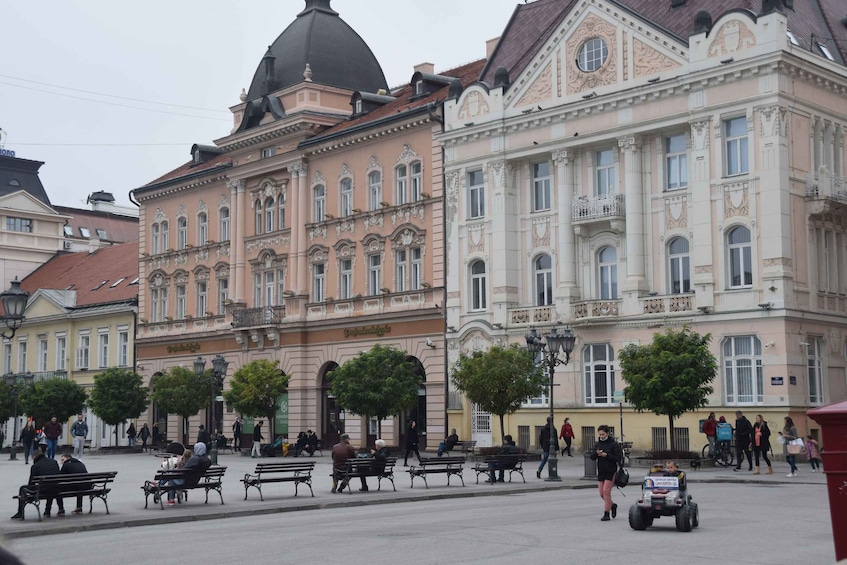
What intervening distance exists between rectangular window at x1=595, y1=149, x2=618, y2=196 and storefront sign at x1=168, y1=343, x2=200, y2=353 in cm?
2519

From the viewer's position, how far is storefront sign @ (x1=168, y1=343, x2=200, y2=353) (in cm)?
6056

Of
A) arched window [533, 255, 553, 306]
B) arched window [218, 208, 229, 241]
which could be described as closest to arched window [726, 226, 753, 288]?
arched window [533, 255, 553, 306]

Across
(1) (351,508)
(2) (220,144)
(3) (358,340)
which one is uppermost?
(2) (220,144)

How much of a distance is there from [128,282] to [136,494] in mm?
41792

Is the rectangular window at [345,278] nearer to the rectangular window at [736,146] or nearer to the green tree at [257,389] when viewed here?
the green tree at [257,389]

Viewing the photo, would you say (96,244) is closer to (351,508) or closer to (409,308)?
(409,308)

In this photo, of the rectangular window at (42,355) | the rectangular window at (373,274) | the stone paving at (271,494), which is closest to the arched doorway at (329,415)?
the rectangular window at (373,274)

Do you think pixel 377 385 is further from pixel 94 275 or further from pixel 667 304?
pixel 94 275

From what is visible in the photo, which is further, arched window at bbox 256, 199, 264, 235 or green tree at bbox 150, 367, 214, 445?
arched window at bbox 256, 199, 264, 235

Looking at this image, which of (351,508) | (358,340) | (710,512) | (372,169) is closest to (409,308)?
(358,340)

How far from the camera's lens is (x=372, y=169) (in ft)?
169

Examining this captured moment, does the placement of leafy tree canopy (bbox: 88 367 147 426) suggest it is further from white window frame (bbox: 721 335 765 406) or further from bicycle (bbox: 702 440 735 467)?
bicycle (bbox: 702 440 735 467)

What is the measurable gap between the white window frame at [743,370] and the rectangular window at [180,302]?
3234 centimetres

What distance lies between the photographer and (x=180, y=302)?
62812 millimetres
